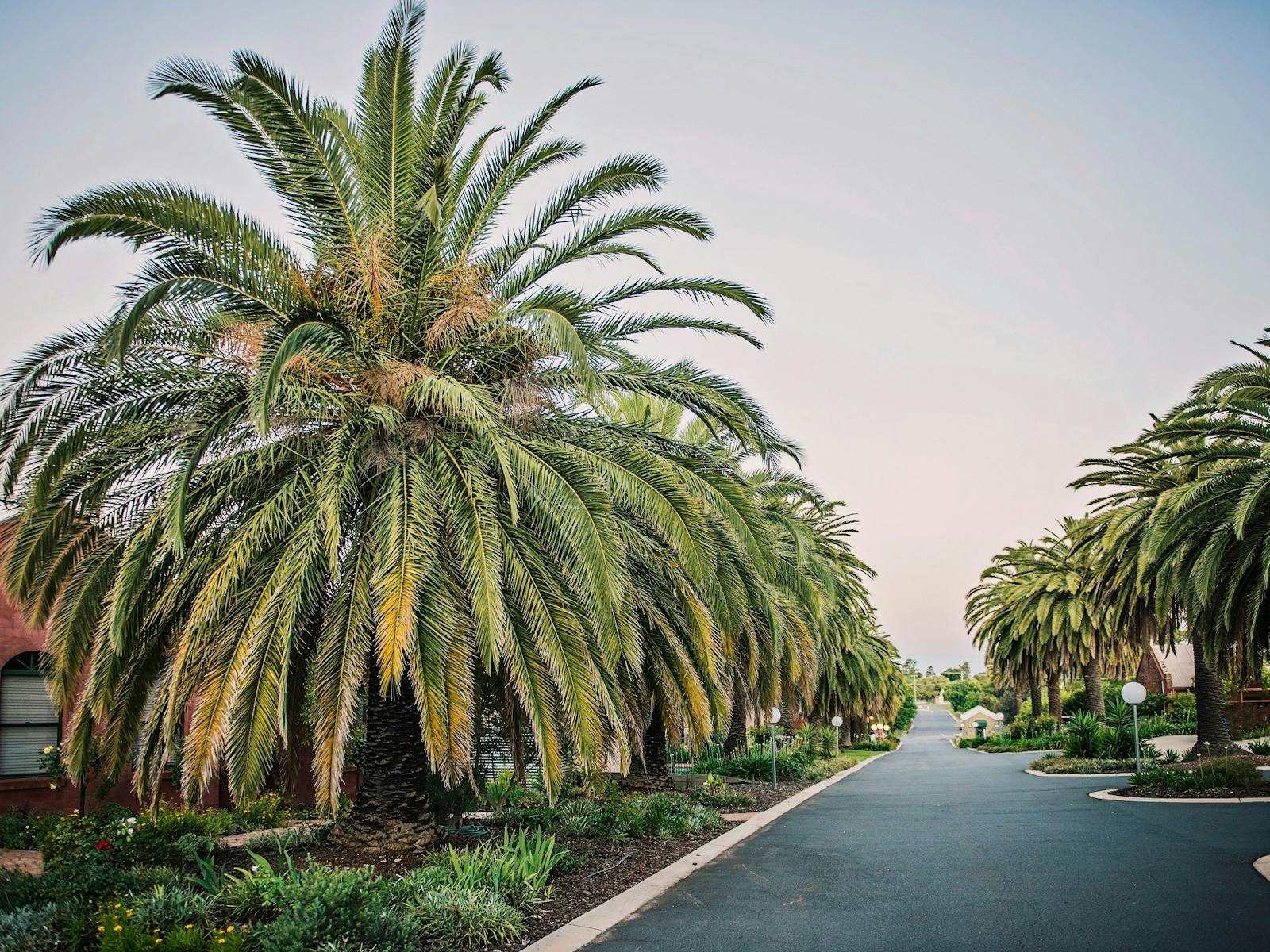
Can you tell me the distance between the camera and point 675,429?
19547 mm

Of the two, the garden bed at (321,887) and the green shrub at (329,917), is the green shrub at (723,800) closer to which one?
the garden bed at (321,887)

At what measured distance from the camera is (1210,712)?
23766 millimetres

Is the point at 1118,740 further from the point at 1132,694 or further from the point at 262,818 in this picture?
the point at 262,818

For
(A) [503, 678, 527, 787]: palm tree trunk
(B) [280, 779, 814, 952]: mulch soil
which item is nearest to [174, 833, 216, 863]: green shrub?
(B) [280, 779, 814, 952]: mulch soil

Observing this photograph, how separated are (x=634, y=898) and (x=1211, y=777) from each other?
13.7 metres

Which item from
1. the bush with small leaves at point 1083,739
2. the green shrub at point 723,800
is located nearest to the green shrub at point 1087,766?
the bush with small leaves at point 1083,739

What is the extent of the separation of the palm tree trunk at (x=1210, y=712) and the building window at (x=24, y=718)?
24.9 meters

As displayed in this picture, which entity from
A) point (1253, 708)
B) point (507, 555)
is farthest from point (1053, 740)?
point (507, 555)

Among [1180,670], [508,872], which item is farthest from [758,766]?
[1180,670]

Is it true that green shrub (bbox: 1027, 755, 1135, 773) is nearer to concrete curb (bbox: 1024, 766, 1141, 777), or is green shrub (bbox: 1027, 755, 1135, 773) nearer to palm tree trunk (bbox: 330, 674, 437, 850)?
concrete curb (bbox: 1024, 766, 1141, 777)

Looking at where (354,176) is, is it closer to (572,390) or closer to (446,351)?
(446,351)

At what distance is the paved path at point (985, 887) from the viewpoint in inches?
305

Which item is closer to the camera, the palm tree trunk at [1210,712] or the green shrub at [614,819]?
the green shrub at [614,819]

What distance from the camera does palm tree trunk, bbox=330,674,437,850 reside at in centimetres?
1043
